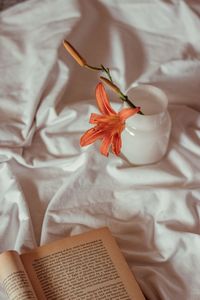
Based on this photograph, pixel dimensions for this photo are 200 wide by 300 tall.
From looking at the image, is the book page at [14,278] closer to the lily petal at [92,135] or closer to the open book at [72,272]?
the open book at [72,272]

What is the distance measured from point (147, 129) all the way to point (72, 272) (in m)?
0.29

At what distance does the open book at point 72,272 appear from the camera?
2.59ft

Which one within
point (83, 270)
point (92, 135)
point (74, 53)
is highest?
point (74, 53)

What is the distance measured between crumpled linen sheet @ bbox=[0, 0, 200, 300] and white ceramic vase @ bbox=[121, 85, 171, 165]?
0.07 feet

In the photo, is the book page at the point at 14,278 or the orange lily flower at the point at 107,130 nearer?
the book page at the point at 14,278

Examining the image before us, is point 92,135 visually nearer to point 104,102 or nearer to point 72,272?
point 104,102

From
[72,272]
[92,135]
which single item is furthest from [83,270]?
[92,135]

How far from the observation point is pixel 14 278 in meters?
0.78

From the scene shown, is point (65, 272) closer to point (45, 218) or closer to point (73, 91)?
point (45, 218)

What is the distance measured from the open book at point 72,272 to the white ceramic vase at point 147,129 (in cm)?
19

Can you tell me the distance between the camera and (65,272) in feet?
2.68

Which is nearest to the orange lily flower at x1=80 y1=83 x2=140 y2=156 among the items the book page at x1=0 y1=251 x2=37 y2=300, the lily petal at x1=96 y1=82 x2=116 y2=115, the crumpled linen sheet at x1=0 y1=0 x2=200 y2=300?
the lily petal at x1=96 y1=82 x2=116 y2=115

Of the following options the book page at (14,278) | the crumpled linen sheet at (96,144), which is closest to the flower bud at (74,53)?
the crumpled linen sheet at (96,144)

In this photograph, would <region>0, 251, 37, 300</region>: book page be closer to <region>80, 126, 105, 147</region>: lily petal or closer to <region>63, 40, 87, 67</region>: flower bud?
<region>80, 126, 105, 147</region>: lily petal
